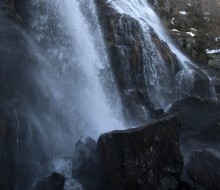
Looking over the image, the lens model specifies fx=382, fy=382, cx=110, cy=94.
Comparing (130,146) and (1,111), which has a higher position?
(1,111)

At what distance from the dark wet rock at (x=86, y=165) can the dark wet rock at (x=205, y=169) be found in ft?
12.8

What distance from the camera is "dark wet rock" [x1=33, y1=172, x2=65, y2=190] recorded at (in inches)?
563

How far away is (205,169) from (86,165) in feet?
15.9

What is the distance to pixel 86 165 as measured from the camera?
625 inches

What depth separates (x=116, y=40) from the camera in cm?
2391

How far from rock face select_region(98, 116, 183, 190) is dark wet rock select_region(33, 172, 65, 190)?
1.76 m

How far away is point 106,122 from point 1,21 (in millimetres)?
7365

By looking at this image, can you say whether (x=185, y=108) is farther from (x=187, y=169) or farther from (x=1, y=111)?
(x=1, y=111)

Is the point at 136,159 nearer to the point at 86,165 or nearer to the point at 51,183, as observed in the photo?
the point at 86,165

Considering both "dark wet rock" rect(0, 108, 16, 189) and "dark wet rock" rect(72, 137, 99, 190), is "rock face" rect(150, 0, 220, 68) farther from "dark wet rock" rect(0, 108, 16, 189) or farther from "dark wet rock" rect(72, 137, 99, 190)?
"dark wet rock" rect(0, 108, 16, 189)

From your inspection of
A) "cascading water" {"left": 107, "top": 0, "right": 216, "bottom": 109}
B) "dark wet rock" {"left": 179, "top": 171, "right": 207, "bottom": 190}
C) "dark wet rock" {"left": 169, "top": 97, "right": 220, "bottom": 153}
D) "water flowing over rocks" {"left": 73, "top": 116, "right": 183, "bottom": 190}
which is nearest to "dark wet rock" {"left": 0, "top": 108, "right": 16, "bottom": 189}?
"water flowing over rocks" {"left": 73, "top": 116, "right": 183, "bottom": 190}

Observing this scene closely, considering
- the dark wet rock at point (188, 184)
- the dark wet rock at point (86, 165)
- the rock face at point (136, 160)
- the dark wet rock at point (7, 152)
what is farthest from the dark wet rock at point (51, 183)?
the dark wet rock at point (188, 184)

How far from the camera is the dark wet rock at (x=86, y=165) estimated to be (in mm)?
15664

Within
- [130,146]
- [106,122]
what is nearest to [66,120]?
[106,122]
